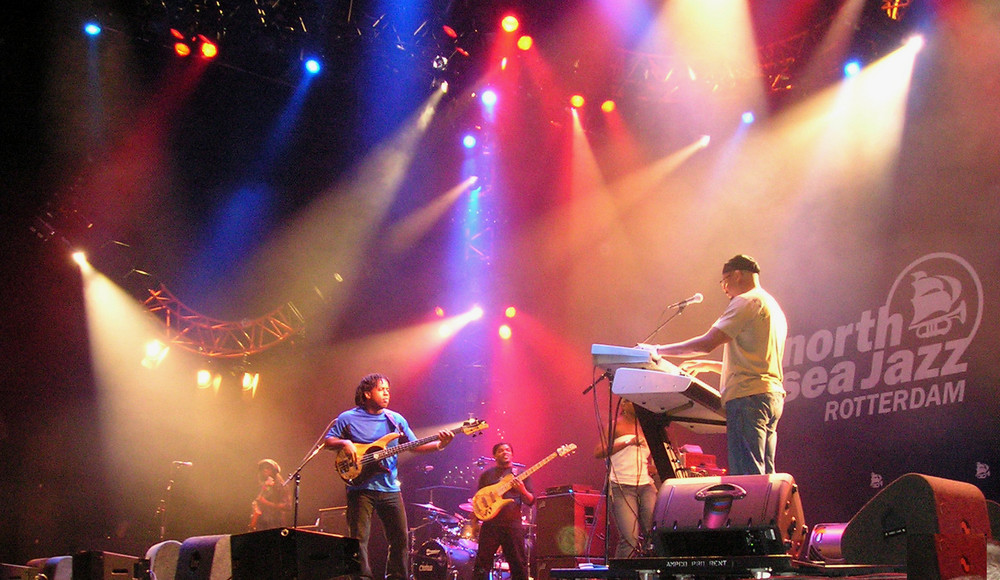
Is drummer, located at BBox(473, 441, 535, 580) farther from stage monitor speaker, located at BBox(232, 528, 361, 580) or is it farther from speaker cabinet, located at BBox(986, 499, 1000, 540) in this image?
speaker cabinet, located at BBox(986, 499, 1000, 540)

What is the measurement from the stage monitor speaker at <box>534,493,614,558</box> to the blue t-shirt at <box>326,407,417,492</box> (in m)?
2.68

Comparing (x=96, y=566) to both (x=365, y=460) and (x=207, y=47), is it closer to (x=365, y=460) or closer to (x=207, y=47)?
(x=365, y=460)

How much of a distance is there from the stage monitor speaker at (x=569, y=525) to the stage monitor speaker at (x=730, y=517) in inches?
190

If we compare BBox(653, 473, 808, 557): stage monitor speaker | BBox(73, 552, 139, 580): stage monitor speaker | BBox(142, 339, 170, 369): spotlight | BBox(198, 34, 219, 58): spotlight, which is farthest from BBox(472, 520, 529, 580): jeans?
BBox(198, 34, 219, 58): spotlight

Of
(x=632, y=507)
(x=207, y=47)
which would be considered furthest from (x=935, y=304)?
(x=207, y=47)

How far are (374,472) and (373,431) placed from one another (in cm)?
43

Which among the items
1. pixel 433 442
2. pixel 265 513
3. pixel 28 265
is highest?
pixel 28 265

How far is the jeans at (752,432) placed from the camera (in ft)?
14.2

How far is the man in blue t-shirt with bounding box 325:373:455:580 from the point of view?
600 centimetres

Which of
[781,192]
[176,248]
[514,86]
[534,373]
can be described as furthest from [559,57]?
[176,248]

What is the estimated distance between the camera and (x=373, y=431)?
656cm

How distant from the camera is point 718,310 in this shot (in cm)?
1011

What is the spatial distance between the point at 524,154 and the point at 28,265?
693cm

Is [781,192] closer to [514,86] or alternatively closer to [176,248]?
[514,86]
